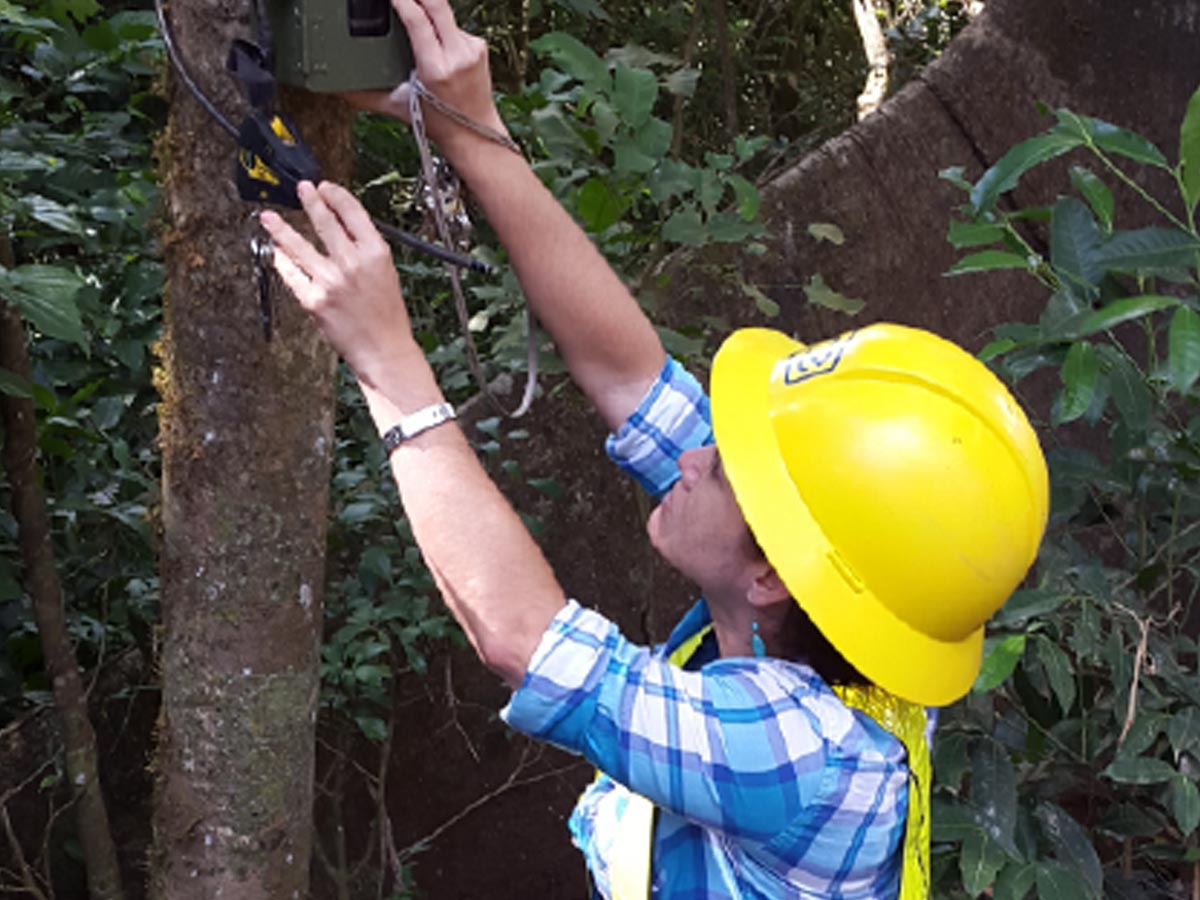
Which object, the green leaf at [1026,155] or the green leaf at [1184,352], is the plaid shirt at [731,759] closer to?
the green leaf at [1184,352]

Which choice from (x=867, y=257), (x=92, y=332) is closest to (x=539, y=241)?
(x=92, y=332)

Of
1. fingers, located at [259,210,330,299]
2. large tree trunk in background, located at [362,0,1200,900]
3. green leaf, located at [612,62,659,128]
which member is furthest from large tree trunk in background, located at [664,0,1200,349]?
fingers, located at [259,210,330,299]

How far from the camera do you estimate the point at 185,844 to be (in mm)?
1767

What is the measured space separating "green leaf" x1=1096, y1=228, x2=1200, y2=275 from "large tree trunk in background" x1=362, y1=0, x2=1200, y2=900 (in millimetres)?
862

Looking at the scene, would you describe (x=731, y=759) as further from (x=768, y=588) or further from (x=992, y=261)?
(x=992, y=261)

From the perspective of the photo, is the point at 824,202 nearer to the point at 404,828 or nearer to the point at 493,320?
the point at 493,320

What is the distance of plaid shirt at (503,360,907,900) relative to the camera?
126 centimetres

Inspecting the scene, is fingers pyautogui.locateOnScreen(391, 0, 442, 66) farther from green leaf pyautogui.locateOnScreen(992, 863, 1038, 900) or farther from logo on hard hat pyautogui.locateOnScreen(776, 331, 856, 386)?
green leaf pyautogui.locateOnScreen(992, 863, 1038, 900)

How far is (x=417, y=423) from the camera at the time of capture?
1.33 m

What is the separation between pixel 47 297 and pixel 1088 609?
1.53 metres

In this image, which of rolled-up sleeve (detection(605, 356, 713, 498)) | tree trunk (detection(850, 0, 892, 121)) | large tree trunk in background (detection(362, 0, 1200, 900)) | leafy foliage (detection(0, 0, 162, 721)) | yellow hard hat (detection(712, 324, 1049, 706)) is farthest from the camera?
tree trunk (detection(850, 0, 892, 121))

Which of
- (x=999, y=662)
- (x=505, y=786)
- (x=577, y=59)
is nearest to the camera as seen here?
(x=999, y=662)

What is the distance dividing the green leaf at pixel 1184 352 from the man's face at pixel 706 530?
28.6 inches

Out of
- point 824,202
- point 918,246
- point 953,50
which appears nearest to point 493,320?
point 824,202
